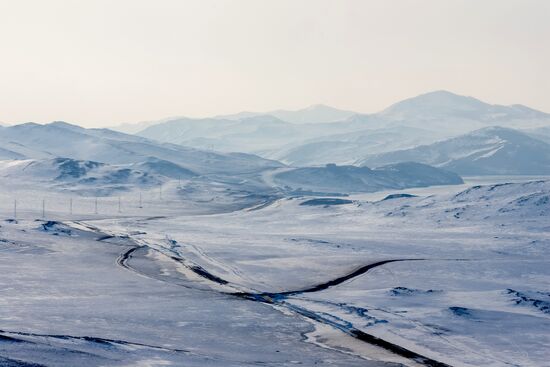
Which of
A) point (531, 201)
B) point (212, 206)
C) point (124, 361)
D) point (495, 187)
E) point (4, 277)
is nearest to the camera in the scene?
point (124, 361)

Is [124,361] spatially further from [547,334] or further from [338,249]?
[338,249]

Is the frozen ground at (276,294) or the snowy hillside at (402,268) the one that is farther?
the snowy hillside at (402,268)

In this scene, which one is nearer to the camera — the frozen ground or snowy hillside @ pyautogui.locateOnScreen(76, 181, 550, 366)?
the frozen ground

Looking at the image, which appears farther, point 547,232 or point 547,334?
point 547,232

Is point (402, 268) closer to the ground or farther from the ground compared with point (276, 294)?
farther from the ground

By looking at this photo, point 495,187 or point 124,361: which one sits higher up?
point 495,187

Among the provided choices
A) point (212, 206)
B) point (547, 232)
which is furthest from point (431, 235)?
point (212, 206)

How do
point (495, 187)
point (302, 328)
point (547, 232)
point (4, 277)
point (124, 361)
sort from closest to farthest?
point (124, 361)
point (302, 328)
point (4, 277)
point (547, 232)
point (495, 187)

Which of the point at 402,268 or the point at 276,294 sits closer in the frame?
the point at 276,294
